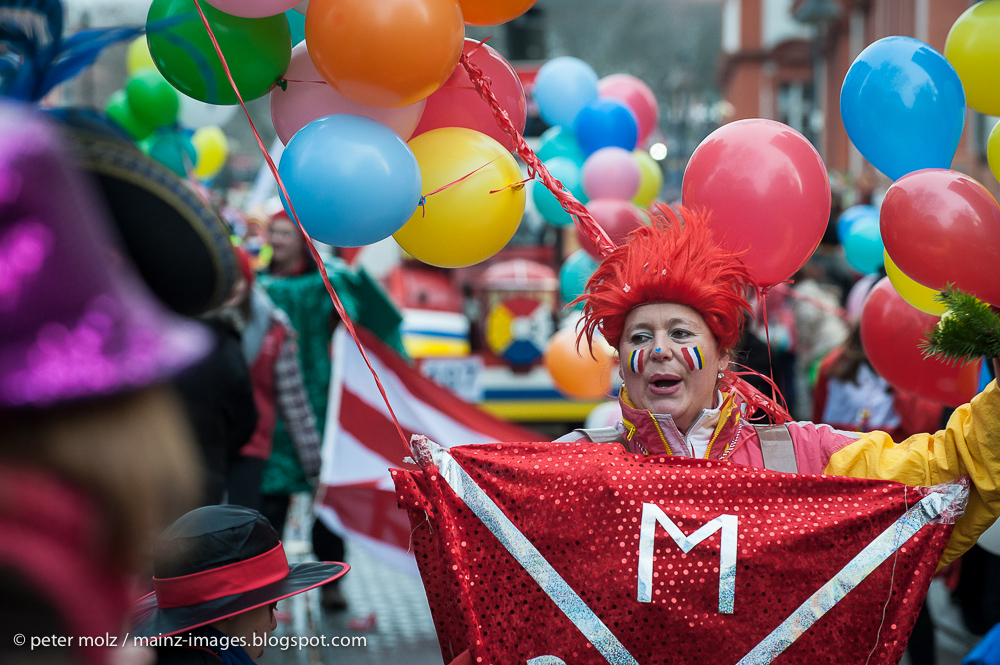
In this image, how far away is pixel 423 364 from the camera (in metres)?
8.95

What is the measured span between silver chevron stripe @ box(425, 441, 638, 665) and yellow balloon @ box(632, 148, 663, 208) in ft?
11.4

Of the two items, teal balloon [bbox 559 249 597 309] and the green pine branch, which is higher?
the green pine branch

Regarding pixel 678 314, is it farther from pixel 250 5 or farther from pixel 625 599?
pixel 250 5

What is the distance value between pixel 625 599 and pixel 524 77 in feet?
21.4

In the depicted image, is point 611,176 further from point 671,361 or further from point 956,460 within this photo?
point 956,460

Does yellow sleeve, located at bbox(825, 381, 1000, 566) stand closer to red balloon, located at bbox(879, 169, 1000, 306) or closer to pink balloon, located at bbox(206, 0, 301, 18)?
red balloon, located at bbox(879, 169, 1000, 306)

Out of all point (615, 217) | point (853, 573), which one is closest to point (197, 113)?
point (615, 217)

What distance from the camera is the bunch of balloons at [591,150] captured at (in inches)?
191

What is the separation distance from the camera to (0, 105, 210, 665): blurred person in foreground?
707mm

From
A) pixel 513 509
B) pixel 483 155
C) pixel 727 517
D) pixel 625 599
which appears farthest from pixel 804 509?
pixel 483 155

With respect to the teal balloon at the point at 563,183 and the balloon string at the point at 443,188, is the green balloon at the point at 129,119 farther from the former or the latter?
the balloon string at the point at 443,188

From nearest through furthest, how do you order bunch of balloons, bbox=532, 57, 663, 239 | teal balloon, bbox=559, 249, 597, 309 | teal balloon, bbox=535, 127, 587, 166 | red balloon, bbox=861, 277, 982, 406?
red balloon, bbox=861, 277, 982, 406 < bunch of balloons, bbox=532, 57, 663, 239 < teal balloon, bbox=559, 249, 597, 309 < teal balloon, bbox=535, 127, 587, 166

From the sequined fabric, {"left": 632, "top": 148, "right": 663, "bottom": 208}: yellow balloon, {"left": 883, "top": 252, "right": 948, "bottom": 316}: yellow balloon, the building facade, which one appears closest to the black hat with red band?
the sequined fabric

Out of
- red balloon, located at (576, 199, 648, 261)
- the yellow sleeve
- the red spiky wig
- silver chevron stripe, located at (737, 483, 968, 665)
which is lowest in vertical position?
silver chevron stripe, located at (737, 483, 968, 665)
